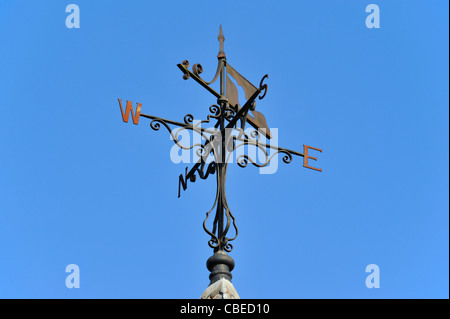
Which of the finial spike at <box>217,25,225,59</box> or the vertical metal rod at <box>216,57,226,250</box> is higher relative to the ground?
the finial spike at <box>217,25,225,59</box>

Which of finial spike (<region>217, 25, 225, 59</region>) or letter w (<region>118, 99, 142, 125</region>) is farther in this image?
finial spike (<region>217, 25, 225, 59</region>)

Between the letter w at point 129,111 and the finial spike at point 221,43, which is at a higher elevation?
the finial spike at point 221,43

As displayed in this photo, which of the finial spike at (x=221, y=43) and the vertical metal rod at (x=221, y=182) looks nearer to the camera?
the vertical metal rod at (x=221, y=182)

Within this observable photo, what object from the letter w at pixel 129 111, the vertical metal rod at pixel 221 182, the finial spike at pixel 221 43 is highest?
the finial spike at pixel 221 43

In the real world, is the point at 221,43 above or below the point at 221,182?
above

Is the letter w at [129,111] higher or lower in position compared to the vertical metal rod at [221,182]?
higher

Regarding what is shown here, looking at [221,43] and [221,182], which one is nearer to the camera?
[221,182]

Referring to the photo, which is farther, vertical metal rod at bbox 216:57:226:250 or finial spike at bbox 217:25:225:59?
finial spike at bbox 217:25:225:59

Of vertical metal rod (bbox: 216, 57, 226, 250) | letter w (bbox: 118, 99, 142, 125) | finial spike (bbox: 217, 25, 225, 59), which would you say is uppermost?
finial spike (bbox: 217, 25, 225, 59)

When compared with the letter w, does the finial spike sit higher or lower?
higher
